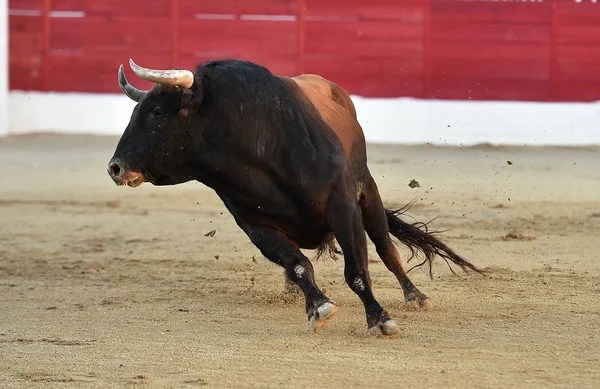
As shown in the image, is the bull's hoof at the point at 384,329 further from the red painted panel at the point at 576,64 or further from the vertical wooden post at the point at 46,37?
the vertical wooden post at the point at 46,37

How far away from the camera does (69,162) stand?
9.81m

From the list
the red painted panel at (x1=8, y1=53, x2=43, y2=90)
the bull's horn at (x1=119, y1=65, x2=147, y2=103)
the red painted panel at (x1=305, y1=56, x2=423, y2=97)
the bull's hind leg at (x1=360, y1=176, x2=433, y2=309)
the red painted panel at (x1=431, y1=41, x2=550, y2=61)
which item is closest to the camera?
the bull's horn at (x1=119, y1=65, x2=147, y2=103)

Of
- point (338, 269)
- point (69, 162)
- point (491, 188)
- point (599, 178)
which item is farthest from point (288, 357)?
point (69, 162)

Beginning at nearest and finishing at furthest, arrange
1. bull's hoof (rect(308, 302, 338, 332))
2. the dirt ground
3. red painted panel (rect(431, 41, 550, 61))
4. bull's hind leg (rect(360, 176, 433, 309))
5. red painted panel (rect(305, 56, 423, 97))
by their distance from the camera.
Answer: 1. the dirt ground
2. bull's hoof (rect(308, 302, 338, 332))
3. bull's hind leg (rect(360, 176, 433, 309))
4. red painted panel (rect(431, 41, 550, 61))
5. red painted panel (rect(305, 56, 423, 97))

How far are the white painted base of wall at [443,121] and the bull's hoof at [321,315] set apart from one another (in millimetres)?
6904

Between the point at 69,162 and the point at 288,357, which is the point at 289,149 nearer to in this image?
the point at 288,357

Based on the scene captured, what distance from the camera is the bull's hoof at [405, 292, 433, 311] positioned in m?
4.70

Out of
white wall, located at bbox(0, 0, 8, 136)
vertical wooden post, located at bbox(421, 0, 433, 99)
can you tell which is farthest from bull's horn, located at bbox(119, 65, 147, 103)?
white wall, located at bbox(0, 0, 8, 136)

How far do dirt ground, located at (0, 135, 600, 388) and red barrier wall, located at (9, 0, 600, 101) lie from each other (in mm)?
1903

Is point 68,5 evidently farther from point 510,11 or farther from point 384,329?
point 384,329

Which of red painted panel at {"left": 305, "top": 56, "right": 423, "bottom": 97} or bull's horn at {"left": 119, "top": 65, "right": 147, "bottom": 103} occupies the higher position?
bull's horn at {"left": 119, "top": 65, "right": 147, "bottom": 103}

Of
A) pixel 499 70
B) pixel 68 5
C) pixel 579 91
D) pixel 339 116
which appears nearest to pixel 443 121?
pixel 499 70

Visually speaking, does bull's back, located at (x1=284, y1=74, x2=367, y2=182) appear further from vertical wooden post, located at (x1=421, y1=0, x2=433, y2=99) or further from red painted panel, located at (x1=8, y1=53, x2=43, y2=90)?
red painted panel, located at (x1=8, y1=53, x2=43, y2=90)

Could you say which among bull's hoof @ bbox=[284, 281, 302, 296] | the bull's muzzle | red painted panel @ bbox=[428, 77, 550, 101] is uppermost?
the bull's muzzle
